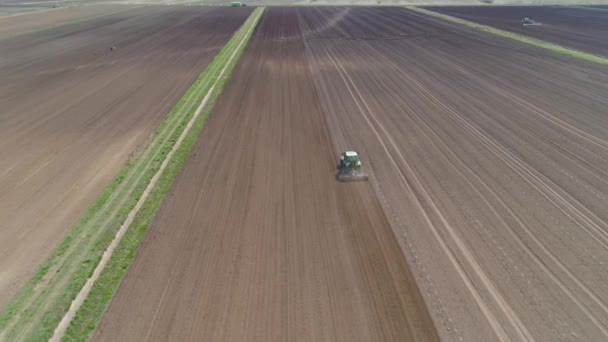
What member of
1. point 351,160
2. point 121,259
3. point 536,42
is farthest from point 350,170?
point 536,42

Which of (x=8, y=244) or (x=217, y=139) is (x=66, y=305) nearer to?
(x=8, y=244)

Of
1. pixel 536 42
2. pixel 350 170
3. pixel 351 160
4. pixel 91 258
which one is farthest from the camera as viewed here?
pixel 536 42

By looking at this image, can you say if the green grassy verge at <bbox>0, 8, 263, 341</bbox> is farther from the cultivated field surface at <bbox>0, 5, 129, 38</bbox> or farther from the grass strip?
the cultivated field surface at <bbox>0, 5, 129, 38</bbox>

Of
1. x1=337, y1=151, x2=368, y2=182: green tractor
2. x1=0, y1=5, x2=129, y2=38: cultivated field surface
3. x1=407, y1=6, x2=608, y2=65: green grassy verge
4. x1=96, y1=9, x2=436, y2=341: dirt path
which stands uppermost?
x1=0, y1=5, x2=129, y2=38: cultivated field surface

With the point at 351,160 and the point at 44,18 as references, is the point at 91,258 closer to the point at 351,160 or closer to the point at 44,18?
the point at 351,160

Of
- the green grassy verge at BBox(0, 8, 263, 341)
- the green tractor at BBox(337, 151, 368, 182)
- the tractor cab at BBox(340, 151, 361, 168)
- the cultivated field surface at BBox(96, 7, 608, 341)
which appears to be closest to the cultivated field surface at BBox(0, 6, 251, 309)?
the green grassy verge at BBox(0, 8, 263, 341)
